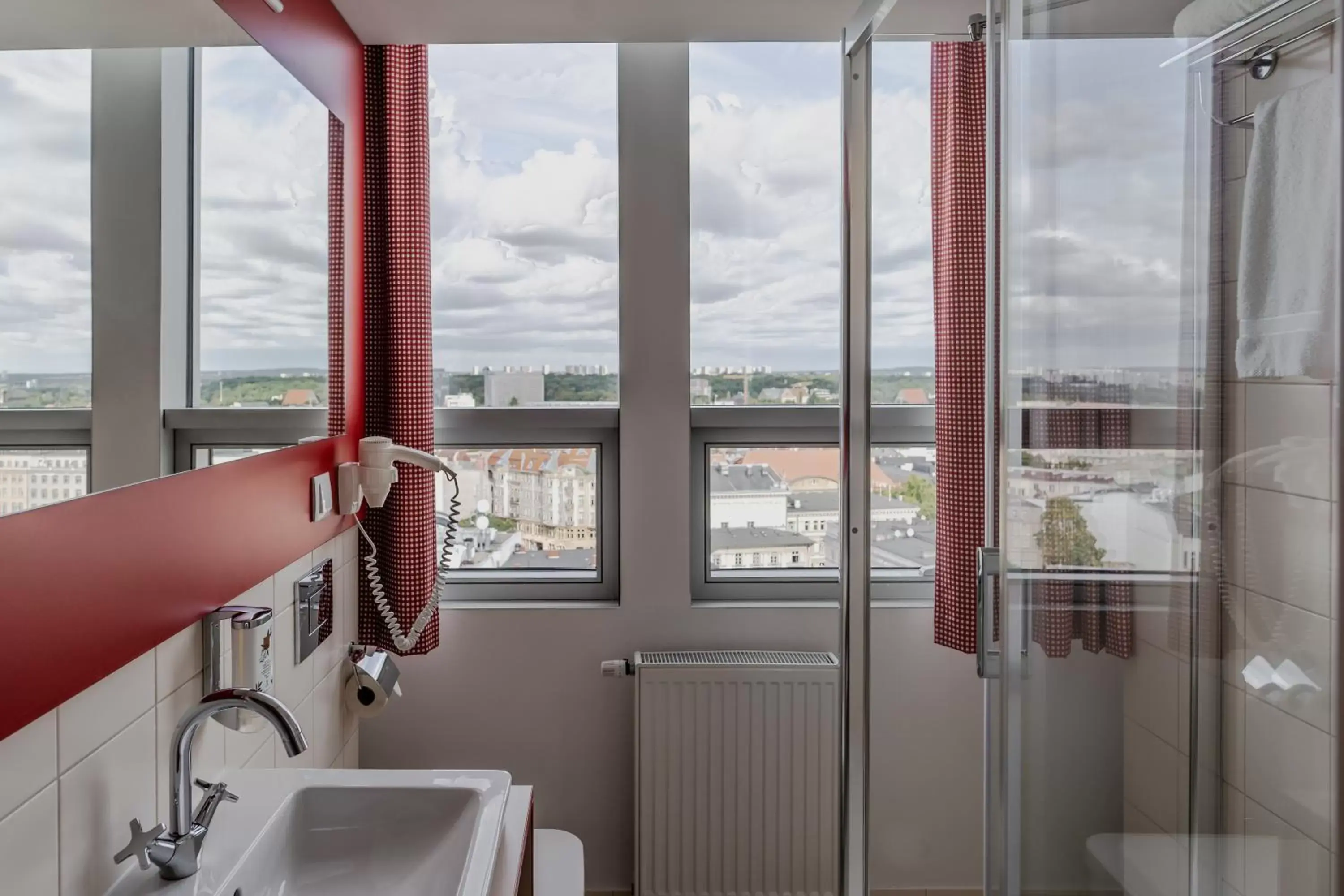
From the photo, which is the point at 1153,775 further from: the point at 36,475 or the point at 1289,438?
the point at 36,475

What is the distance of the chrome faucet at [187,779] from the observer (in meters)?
0.98

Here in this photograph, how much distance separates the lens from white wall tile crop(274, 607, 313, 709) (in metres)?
1.46

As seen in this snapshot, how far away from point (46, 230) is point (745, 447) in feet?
5.27

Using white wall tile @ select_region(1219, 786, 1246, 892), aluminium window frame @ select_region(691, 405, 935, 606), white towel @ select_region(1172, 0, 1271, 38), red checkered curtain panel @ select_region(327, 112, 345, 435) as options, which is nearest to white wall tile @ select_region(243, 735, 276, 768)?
red checkered curtain panel @ select_region(327, 112, 345, 435)

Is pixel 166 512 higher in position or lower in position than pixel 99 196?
lower

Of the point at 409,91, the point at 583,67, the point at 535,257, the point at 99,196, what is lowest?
the point at 99,196

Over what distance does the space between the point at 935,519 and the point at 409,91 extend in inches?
62.0

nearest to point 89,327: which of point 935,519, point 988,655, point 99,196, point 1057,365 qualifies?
point 99,196

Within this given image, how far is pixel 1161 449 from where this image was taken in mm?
842

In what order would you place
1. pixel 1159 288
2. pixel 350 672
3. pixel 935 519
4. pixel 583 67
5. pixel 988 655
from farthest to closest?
pixel 583 67, pixel 350 672, pixel 935 519, pixel 988 655, pixel 1159 288

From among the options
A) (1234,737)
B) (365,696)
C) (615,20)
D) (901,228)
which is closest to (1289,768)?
(1234,737)

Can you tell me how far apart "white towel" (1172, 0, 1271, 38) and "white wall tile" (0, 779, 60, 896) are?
4.56ft

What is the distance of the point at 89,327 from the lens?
831 mm

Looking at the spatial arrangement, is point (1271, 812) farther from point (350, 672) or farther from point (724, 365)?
point (350, 672)
